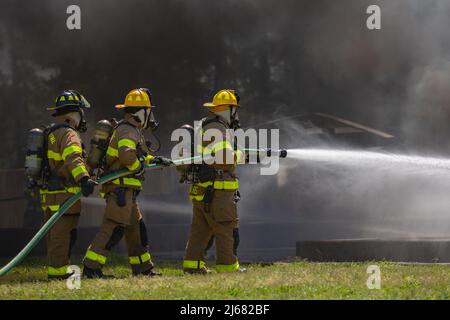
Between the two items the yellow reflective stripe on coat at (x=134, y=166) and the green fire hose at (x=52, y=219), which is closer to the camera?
the green fire hose at (x=52, y=219)

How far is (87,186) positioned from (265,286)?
5.79ft

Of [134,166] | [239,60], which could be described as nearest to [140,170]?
[134,166]

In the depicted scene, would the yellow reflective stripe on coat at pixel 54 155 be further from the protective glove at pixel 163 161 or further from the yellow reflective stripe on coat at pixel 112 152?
the protective glove at pixel 163 161

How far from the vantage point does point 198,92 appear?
19391mm

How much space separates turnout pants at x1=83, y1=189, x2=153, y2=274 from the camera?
8750mm

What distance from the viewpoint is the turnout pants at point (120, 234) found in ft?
28.7

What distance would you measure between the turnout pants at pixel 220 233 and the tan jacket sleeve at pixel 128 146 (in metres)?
0.87

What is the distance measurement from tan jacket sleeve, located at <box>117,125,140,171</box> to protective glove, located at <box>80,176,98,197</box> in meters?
0.46

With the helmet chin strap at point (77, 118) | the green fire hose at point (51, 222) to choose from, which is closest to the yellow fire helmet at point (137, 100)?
the helmet chin strap at point (77, 118)

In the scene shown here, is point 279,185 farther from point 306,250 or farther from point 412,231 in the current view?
point 306,250

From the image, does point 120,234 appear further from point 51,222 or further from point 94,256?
point 51,222

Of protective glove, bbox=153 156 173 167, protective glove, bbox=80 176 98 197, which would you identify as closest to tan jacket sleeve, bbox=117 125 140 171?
protective glove, bbox=153 156 173 167

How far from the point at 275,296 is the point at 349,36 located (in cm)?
1403

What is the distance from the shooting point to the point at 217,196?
925cm
